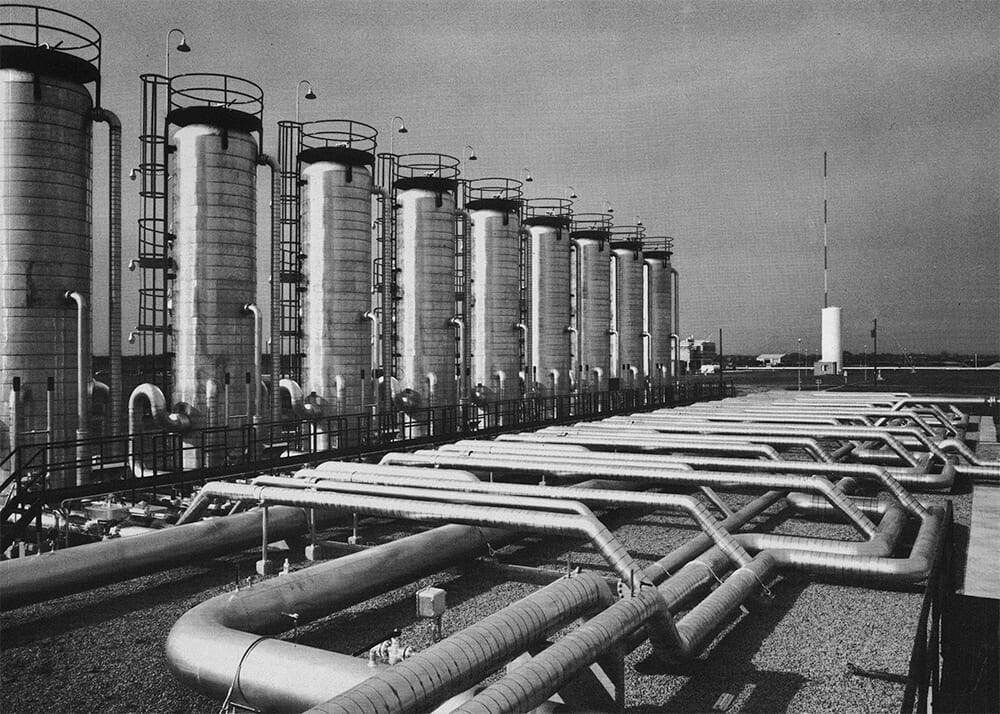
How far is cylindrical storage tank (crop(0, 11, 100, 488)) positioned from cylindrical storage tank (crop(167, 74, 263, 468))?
10.2 feet

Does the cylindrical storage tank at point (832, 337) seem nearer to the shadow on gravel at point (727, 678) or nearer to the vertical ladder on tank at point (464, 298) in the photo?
the vertical ladder on tank at point (464, 298)

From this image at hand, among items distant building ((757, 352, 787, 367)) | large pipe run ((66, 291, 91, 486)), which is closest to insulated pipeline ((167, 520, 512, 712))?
large pipe run ((66, 291, 91, 486))

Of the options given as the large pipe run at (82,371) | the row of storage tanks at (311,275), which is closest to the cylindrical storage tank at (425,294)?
the row of storage tanks at (311,275)

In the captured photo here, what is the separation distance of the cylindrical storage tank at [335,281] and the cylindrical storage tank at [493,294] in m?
7.38

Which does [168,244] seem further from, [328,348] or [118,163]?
[328,348]

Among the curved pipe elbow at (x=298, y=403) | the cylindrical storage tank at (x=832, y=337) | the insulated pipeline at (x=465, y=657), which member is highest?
the cylindrical storage tank at (x=832, y=337)

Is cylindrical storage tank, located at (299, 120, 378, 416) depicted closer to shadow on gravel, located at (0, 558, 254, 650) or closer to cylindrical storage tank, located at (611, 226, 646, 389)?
shadow on gravel, located at (0, 558, 254, 650)

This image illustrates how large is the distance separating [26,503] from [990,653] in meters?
12.4

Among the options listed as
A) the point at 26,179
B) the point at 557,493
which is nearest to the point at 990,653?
the point at 557,493

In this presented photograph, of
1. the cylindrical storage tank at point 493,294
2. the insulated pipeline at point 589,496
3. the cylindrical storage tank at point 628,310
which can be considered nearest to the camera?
the insulated pipeline at point 589,496

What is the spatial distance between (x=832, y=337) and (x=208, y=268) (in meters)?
47.1

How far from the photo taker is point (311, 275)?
73.8 feet

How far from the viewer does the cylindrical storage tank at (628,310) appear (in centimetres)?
4041

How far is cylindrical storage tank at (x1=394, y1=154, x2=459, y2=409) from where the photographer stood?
1016 inches
